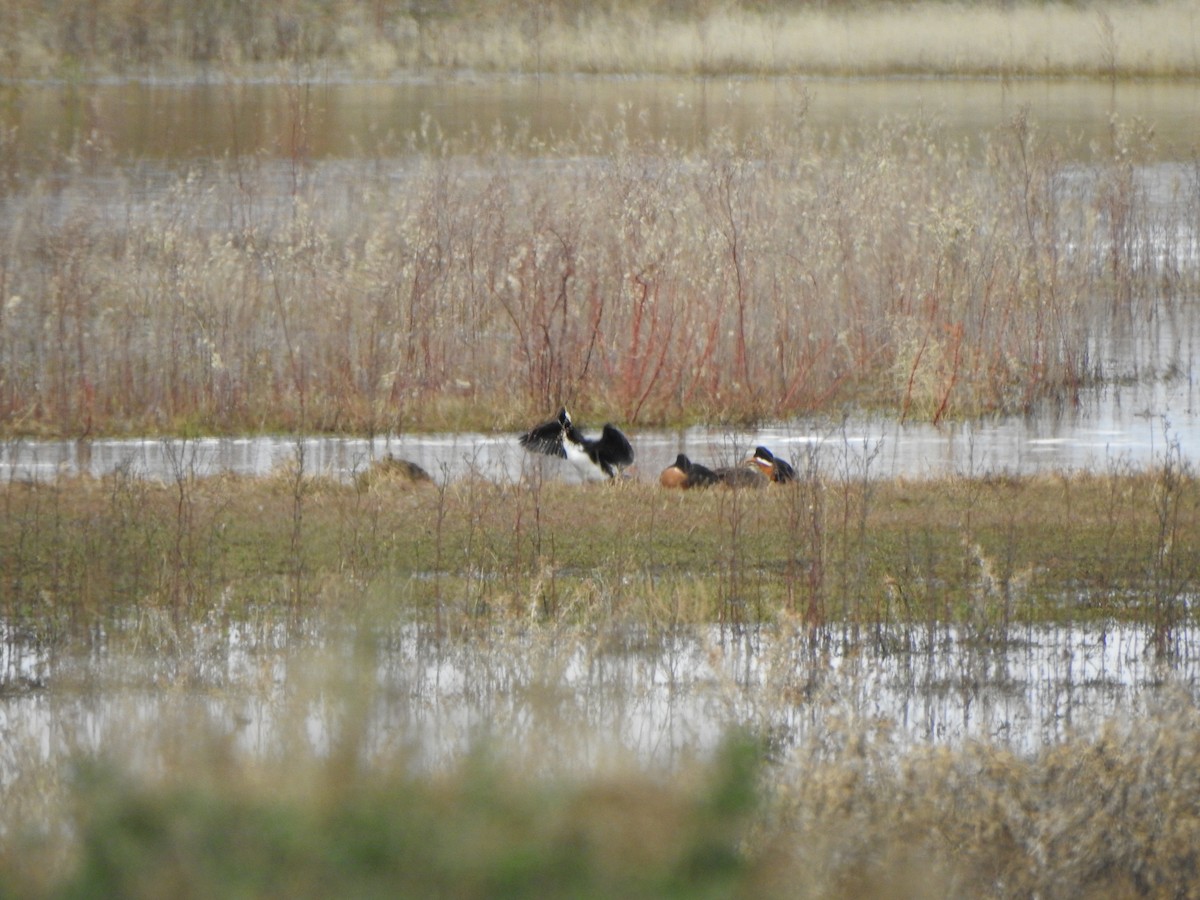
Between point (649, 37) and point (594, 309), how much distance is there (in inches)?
1504

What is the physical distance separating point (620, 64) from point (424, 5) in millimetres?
6664

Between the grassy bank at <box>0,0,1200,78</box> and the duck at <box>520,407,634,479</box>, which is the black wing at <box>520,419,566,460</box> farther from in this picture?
the grassy bank at <box>0,0,1200,78</box>

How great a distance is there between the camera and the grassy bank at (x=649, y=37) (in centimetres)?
5091

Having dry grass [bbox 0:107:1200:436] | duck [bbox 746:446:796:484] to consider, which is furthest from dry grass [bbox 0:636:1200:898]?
dry grass [bbox 0:107:1200:436]

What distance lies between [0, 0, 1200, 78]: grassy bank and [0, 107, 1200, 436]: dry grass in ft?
106

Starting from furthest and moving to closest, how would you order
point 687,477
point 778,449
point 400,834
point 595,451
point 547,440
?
1. point 778,449
2. point 547,440
3. point 595,451
4. point 687,477
5. point 400,834

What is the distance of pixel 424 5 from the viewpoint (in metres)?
54.6

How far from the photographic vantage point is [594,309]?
51.6ft

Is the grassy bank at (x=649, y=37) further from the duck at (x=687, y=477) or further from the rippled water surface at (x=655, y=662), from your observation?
the duck at (x=687, y=477)

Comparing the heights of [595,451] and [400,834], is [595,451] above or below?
below

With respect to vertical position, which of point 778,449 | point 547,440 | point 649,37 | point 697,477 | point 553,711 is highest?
point 649,37

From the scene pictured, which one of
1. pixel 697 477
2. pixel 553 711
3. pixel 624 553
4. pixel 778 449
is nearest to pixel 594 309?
pixel 778 449

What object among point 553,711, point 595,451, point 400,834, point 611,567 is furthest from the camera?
point 595,451

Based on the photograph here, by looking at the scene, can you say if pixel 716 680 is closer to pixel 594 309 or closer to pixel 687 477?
pixel 687 477
